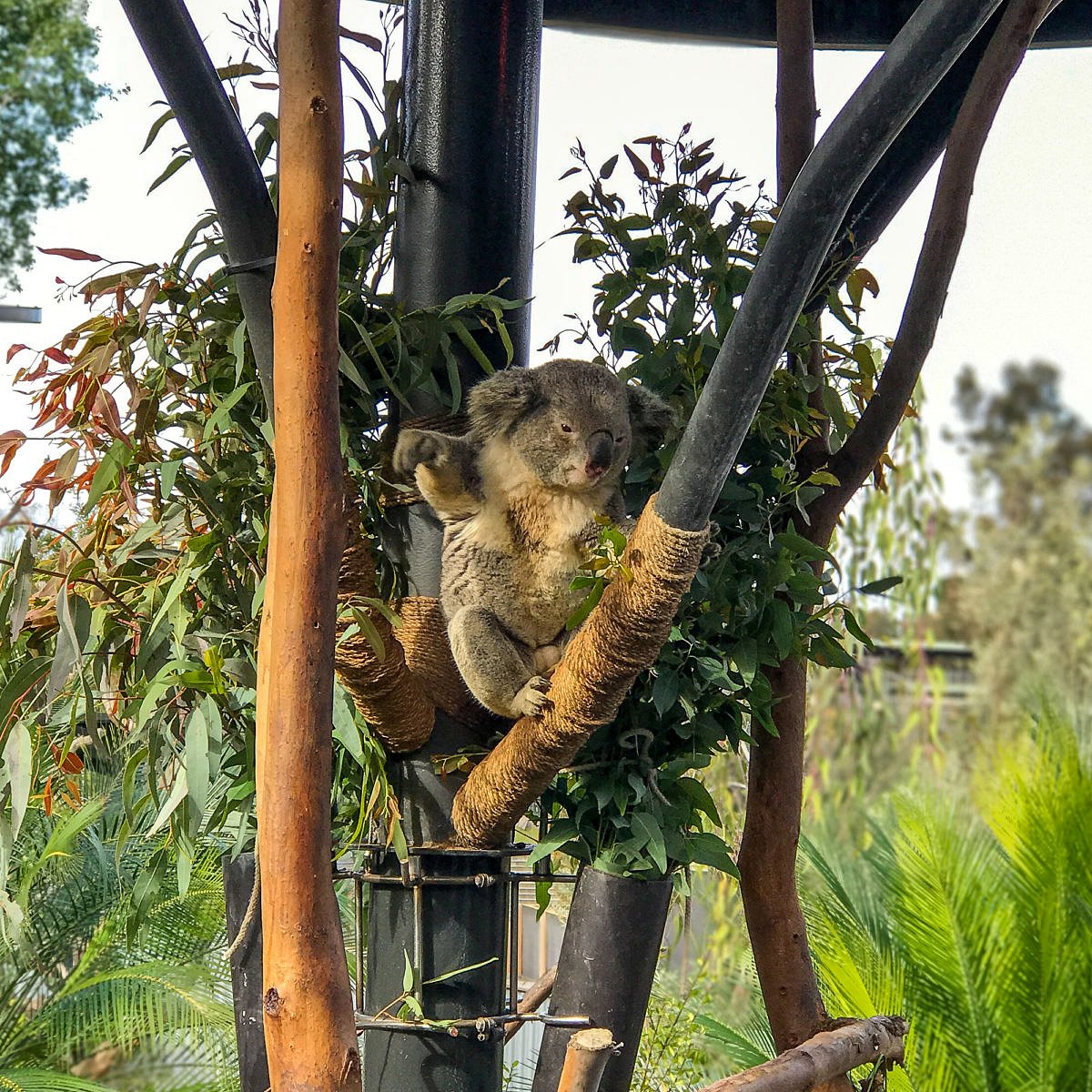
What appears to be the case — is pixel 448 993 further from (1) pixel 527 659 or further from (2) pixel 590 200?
(2) pixel 590 200

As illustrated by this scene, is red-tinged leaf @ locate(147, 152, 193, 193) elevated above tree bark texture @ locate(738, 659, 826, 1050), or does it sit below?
above

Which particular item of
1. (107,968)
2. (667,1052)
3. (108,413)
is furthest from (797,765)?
(107,968)

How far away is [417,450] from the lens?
111cm

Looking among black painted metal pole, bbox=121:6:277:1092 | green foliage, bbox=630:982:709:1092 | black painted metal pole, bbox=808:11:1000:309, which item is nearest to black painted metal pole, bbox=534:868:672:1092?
black painted metal pole, bbox=121:6:277:1092

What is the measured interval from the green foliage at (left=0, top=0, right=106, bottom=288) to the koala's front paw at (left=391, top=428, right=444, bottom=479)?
1896mm

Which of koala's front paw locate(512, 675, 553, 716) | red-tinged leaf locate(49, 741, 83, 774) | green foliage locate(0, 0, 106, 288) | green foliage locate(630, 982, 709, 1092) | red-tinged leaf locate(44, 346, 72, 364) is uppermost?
green foliage locate(0, 0, 106, 288)

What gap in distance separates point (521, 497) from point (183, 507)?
1.02ft

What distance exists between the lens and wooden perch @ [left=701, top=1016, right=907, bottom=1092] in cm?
109

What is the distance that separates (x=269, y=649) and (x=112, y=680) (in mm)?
439

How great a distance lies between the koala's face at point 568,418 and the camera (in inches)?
44.4

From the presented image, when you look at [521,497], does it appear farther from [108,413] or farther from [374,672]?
[108,413]

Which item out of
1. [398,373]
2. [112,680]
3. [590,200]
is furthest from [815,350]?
A: [112,680]

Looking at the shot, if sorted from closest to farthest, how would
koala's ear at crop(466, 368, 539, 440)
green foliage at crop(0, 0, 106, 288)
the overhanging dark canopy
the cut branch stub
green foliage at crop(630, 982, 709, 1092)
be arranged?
the cut branch stub → koala's ear at crop(466, 368, 539, 440) → the overhanging dark canopy → green foliage at crop(630, 982, 709, 1092) → green foliage at crop(0, 0, 106, 288)

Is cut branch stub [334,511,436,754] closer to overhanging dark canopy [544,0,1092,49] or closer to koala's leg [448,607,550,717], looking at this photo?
koala's leg [448,607,550,717]
